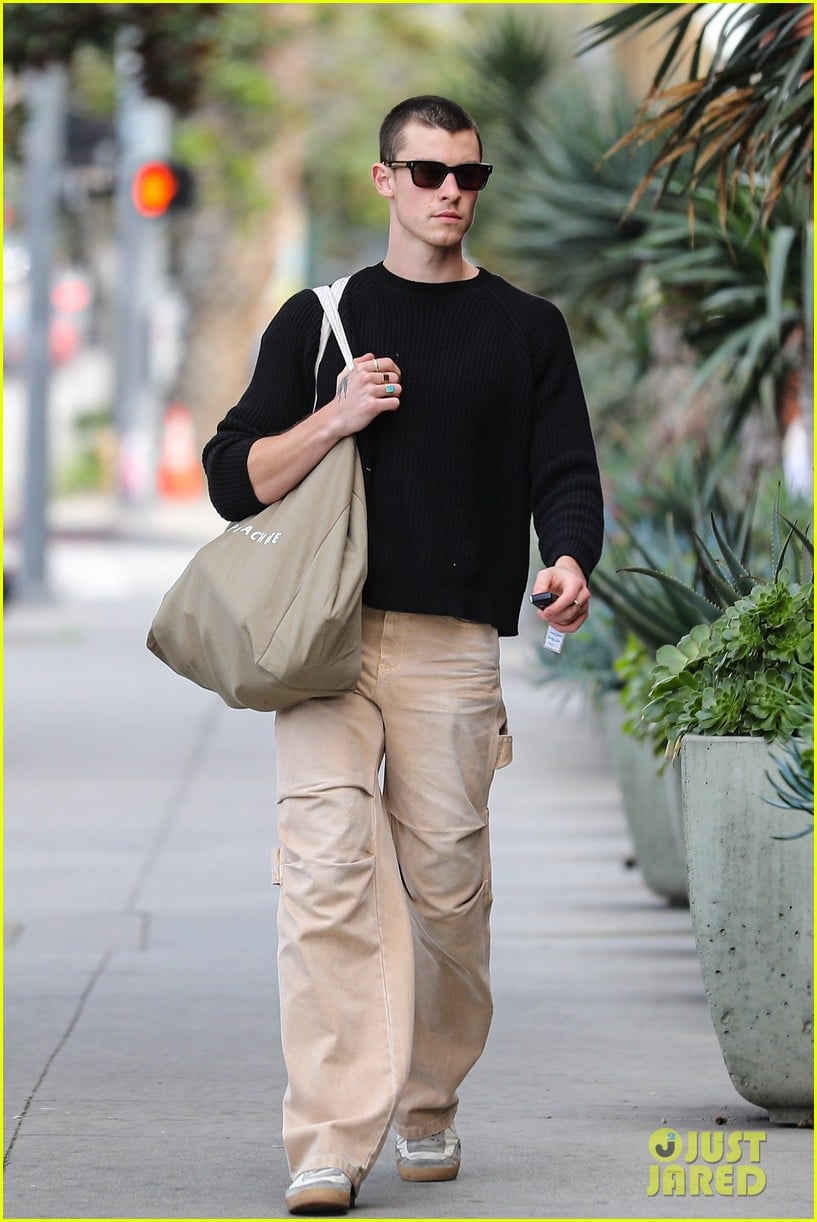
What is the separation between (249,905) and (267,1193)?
11.7 feet

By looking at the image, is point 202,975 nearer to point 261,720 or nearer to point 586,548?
point 586,548

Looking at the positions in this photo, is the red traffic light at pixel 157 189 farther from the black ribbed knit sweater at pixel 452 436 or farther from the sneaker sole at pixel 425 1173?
the sneaker sole at pixel 425 1173

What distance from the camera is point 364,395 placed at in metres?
4.48

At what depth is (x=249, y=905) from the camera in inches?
323

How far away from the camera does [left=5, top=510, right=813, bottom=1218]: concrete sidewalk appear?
4730 mm

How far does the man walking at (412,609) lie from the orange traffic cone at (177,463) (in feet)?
106

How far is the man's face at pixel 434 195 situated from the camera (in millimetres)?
4598

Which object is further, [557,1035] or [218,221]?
[218,221]

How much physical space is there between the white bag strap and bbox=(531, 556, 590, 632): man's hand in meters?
0.54

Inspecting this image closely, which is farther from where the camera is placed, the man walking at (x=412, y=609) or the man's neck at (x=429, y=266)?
the man's neck at (x=429, y=266)

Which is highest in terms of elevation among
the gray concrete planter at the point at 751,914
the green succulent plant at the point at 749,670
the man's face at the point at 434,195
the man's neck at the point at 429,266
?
the man's face at the point at 434,195

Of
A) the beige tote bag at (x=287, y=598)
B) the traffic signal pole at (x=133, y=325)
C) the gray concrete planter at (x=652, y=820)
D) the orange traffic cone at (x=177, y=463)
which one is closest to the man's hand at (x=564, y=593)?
the beige tote bag at (x=287, y=598)

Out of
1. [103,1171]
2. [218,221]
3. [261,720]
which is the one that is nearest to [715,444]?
[261,720]

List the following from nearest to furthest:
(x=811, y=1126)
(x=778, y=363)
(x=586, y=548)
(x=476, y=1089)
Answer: (x=586, y=548), (x=811, y=1126), (x=476, y=1089), (x=778, y=363)
